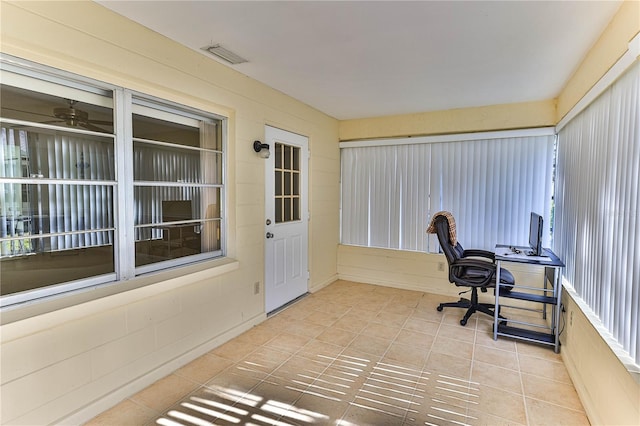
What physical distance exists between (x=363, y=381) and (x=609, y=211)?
1950 mm

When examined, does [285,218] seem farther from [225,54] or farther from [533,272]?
[533,272]

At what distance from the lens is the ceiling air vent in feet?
8.28

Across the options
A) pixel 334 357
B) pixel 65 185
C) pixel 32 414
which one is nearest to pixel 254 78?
pixel 65 185

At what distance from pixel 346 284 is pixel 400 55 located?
3.34 meters

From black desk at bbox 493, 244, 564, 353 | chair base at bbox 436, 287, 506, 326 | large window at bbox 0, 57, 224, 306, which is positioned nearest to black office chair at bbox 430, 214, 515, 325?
chair base at bbox 436, 287, 506, 326

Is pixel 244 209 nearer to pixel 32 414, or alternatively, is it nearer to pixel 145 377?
pixel 145 377

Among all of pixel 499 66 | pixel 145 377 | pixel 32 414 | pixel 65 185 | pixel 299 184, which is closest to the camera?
pixel 32 414

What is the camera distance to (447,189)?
4473 mm

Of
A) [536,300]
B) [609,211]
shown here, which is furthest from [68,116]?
[536,300]

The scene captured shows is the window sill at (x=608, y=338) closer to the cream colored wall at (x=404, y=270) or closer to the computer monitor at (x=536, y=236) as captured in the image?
the computer monitor at (x=536, y=236)

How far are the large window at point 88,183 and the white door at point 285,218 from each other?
38.0 inches

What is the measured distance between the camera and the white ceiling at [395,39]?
196 centimetres

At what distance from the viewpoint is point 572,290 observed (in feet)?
8.86

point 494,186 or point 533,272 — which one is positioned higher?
point 494,186
